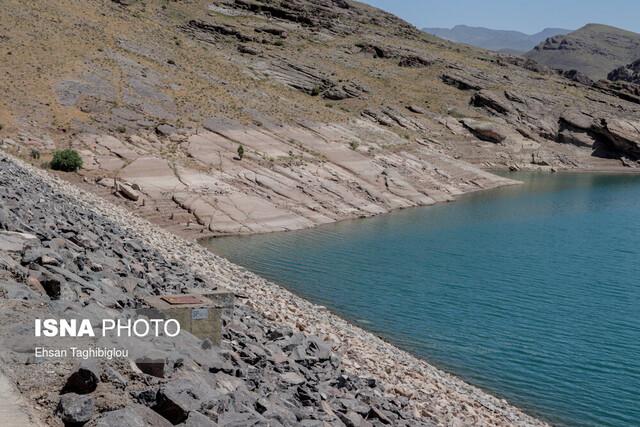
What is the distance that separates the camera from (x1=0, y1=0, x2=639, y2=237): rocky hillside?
160ft

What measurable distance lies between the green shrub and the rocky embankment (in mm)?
16827

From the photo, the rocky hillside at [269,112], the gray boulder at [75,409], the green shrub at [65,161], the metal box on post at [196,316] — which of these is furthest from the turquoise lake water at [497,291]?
the gray boulder at [75,409]

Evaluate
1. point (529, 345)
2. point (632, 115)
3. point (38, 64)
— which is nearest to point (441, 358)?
point (529, 345)

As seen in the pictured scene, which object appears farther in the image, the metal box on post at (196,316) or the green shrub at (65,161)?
the green shrub at (65,161)

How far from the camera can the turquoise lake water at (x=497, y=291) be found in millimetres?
23906

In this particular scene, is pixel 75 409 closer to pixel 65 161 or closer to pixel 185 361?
pixel 185 361

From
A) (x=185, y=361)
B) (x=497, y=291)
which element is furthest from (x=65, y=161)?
(x=185, y=361)

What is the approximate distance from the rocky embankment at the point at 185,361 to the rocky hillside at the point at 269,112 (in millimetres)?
20582

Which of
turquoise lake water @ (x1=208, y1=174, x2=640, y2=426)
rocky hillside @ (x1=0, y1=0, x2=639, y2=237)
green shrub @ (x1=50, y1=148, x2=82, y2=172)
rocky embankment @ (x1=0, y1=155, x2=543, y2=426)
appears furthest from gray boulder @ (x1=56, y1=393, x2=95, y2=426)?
green shrub @ (x1=50, y1=148, x2=82, y2=172)

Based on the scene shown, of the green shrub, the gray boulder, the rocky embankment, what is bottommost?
the green shrub

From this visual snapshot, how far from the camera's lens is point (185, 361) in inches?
440

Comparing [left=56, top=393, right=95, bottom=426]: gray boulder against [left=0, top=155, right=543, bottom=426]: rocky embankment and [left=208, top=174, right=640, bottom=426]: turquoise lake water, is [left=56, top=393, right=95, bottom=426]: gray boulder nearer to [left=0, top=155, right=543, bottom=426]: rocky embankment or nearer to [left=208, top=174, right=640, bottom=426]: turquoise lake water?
[left=0, top=155, right=543, bottom=426]: rocky embankment

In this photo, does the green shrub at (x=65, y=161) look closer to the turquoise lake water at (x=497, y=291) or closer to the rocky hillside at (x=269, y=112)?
the rocky hillside at (x=269, y=112)

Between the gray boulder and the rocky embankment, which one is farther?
the rocky embankment
